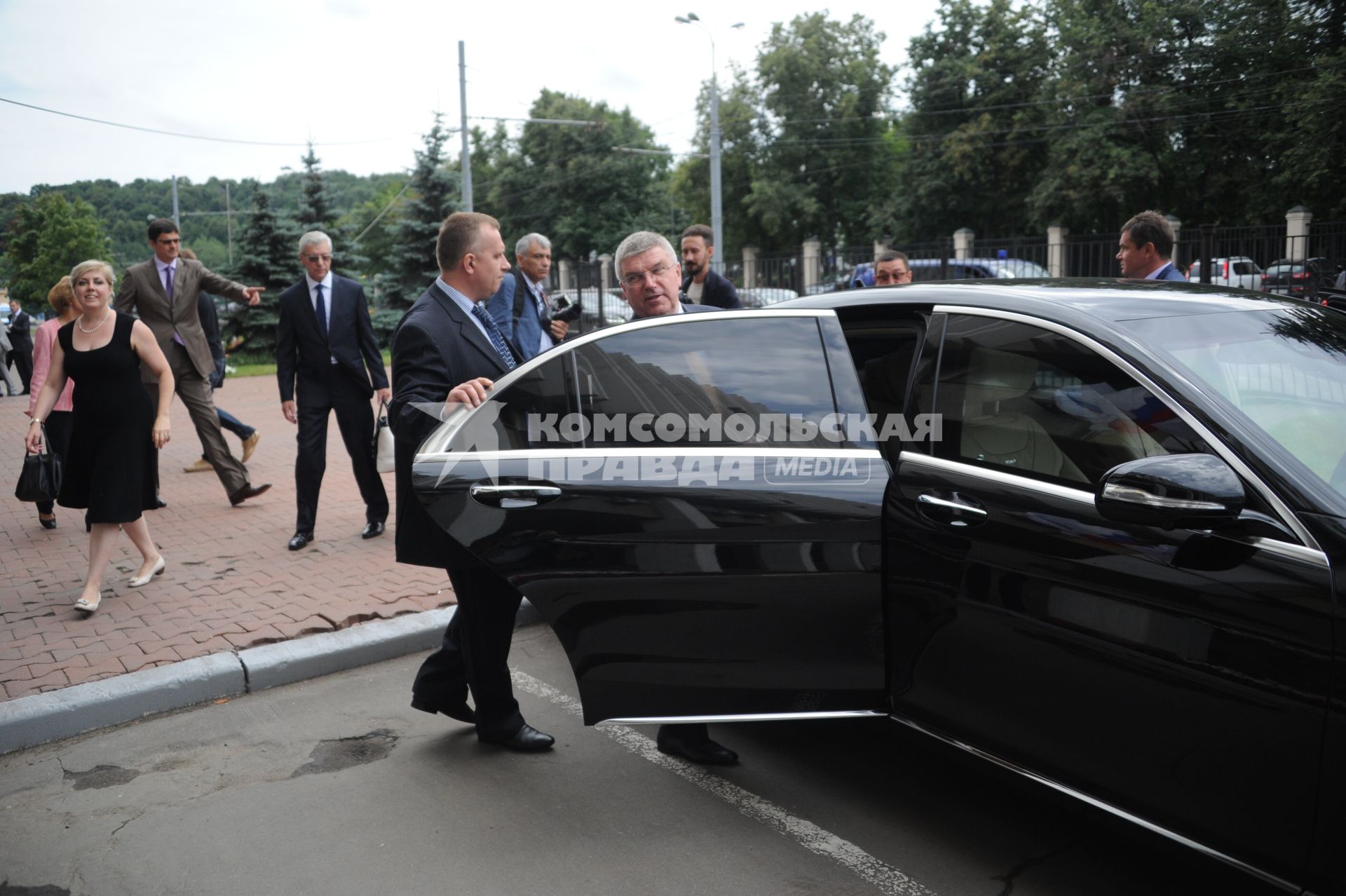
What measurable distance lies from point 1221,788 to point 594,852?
1.76 m

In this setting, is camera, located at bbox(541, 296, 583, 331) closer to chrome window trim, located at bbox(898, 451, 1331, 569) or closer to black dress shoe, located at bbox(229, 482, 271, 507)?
black dress shoe, located at bbox(229, 482, 271, 507)

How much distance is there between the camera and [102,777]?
3904 mm

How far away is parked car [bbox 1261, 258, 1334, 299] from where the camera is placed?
1252 cm

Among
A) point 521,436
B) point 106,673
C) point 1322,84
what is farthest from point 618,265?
point 1322,84

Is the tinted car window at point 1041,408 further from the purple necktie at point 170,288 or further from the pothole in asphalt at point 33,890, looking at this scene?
the purple necktie at point 170,288

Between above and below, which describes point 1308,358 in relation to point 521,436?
above

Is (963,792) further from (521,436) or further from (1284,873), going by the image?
(521,436)

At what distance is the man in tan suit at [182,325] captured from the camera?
8.32 metres

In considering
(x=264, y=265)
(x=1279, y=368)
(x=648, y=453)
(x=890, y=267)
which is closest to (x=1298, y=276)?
(x=890, y=267)

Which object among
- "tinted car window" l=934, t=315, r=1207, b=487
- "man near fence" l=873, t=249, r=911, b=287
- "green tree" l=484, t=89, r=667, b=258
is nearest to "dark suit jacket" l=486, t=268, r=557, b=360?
"man near fence" l=873, t=249, r=911, b=287

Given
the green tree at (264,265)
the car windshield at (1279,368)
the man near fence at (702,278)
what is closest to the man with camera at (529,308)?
the man near fence at (702,278)

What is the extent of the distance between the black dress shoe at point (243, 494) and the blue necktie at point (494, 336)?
5080 mm

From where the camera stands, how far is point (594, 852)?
3199 mm

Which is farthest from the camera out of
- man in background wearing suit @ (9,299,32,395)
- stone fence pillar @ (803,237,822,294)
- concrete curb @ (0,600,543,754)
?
man in background wearing suit @ (9,299,32,395)
